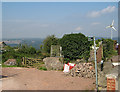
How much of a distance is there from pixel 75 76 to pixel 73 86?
86.9 inches

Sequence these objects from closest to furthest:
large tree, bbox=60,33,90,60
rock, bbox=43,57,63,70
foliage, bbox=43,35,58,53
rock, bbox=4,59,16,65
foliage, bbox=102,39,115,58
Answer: foliage, bbox=102,39,115,58
rock, bbox=43,57,63,70
large tree, bbox=60,33,90,60
rock, bbox=4,59,16,65
foliage, bbox=43,35,58,53

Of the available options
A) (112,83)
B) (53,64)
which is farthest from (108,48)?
(112,83)

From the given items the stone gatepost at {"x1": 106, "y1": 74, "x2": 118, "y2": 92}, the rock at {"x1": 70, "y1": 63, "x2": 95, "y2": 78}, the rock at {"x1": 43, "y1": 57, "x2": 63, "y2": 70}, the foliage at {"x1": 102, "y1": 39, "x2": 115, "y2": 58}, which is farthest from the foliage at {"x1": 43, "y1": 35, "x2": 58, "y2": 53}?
the stone gatepost at {"x1": 106, "y1": 74, "x2": 118, "y2": 92}

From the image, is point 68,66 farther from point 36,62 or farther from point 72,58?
point 36,62

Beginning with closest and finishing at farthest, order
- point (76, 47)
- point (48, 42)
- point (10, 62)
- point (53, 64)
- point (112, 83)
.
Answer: point (112, 83), point (53, 64), point (76, 47), point (10, 62), point (48, 42)

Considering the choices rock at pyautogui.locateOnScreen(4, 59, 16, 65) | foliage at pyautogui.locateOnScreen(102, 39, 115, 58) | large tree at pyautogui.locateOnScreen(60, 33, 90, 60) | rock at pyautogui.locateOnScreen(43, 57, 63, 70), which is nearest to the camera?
foliage at pyautogui.locateOnScreen(102, 39, 115, 58)

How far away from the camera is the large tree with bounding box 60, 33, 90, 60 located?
1291cm

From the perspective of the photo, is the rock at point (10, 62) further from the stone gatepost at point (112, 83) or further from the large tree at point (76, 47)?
the stone gatepost at point (112, 83)

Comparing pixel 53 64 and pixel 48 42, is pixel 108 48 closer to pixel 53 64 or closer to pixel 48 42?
pixel 53 64

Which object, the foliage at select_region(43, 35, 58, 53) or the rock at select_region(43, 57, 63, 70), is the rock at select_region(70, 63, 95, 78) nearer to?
the rock at select_region(43, 57, 63, 70)

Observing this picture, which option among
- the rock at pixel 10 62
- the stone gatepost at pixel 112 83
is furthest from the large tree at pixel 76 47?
the stone gatepost at pixel 112 83

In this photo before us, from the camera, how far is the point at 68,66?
10.8 metres

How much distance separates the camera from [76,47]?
13.0m

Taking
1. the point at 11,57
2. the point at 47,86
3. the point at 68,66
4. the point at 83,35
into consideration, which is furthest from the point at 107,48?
the point at 11,57
